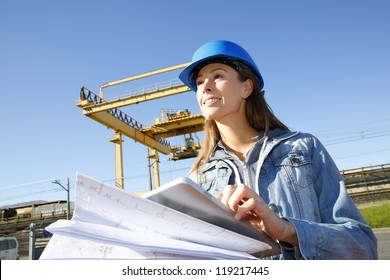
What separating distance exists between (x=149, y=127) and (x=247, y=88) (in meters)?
15.1

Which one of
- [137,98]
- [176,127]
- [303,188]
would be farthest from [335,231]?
[176,127]

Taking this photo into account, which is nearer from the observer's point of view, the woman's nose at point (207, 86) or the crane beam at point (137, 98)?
the woman's nose at point (207, 86)

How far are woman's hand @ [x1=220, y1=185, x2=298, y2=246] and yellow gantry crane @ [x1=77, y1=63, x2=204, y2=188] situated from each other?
39.7 ft

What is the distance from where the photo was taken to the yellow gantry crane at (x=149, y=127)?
42.7 ft

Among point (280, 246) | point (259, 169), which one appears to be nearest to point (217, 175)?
point (259, 169)

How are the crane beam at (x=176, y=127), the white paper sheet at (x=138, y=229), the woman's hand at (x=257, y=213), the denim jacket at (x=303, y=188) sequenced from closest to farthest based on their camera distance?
the white paper sheet at (x=138, y=229), the woman's hand at (x=257, y=213), the denim jacket at (x=303, y=188), the crane beam at (x=176, y=127)

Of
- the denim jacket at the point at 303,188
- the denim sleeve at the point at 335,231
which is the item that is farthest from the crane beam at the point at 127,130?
the denim sleeve at the point at 335,231

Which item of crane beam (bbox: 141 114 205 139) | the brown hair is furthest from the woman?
crane beam (bbox: 141 114 205 139)

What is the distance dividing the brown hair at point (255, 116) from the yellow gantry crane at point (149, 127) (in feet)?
37.5

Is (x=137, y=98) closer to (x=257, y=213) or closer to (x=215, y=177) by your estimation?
(x=215, y=177)

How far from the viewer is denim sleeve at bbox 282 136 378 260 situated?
789 mm

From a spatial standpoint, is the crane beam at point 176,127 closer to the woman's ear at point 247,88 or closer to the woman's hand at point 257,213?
the woman's ear at point 247,88

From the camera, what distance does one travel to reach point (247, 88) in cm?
132

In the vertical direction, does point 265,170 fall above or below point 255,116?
below
